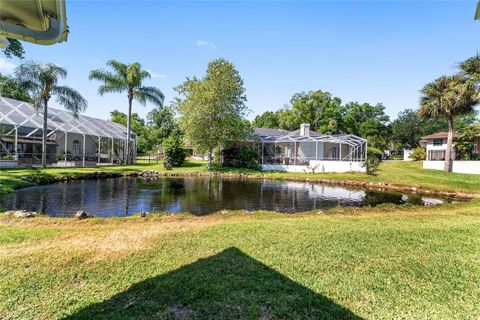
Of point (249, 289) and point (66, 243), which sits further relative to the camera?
point (66, 243)

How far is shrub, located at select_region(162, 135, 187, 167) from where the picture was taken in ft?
93.5

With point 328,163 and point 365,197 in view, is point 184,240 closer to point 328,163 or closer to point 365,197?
point 365,197

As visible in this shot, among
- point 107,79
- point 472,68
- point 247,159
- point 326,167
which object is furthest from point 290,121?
point 107,79

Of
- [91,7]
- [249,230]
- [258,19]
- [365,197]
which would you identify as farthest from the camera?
[365,197]

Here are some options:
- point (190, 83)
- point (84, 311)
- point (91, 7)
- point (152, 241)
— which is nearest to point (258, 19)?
point (91, 7)

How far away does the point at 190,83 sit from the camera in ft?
92.3

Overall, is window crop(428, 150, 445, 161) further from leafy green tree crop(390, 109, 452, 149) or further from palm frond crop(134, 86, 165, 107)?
palm frond crop(134, 86, 165, 107)

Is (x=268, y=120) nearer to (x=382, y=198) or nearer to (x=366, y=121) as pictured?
(x=366, y=121)

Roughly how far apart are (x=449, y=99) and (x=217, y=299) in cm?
2735

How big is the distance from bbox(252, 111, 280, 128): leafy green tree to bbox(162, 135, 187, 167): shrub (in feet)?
97.1

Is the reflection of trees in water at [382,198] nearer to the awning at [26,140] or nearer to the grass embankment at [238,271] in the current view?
the grass embankment at [238,271]

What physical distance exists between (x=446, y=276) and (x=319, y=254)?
1.91 metres

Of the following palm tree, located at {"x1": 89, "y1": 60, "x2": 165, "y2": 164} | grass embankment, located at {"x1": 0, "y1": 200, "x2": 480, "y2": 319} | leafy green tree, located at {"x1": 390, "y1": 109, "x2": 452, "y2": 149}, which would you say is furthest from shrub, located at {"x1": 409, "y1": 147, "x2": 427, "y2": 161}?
grass embankment, located at {"x1": 0, "y1": 200, "x2": 480, "y2": 319}

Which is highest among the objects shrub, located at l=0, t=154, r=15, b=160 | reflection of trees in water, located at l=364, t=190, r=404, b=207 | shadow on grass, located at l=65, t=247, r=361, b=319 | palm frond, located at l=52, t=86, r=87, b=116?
palm frond, located at l=52, t=86, r=87, b=116
